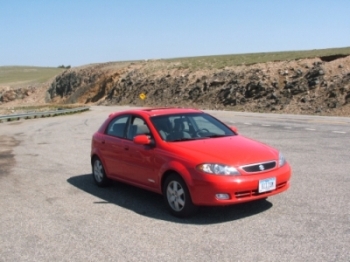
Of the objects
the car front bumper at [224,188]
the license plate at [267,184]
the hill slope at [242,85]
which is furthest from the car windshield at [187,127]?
the hill slope at [242,85]

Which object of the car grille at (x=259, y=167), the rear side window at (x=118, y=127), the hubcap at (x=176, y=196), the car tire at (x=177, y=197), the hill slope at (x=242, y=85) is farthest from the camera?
the hill slope at (x=242, y=85)

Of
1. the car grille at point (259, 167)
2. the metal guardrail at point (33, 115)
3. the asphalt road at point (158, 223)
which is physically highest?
the car grille at point (259, 167)

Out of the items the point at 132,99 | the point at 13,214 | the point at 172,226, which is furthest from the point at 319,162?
the point at 132,99

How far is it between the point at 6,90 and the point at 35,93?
21.4ft

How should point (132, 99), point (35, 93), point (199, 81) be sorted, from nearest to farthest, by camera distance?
point (199, 81) → point (132, 99) → point (35, 93)

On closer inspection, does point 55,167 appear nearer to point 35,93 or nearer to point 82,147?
point 82,147

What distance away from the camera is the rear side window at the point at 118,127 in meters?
8.59

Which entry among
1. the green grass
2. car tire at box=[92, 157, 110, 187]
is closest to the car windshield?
car tire at box=[92, 157, 110, 187]

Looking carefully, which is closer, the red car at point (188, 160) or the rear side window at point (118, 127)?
the red car at point (188, 160)

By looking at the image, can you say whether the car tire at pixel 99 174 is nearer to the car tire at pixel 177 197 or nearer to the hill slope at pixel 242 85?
the car tire at pixel 177 197

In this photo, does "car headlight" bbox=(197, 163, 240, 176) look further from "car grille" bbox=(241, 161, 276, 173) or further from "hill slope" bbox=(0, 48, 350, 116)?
"hill slope" bbox=(0, 48, 350, 116)

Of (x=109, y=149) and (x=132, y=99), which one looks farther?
(x=132, y=99)

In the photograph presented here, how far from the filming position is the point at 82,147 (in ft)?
51.0

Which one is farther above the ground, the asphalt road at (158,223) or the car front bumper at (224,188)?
the car front bumper at (224,188)
